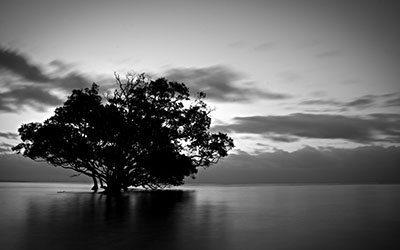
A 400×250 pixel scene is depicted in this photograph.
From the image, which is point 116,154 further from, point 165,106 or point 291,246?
point 291,246

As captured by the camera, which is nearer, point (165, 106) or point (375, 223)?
point (375, 223)

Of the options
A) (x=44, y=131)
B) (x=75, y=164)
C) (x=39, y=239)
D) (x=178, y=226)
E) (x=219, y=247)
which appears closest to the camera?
(x=219, y=247)

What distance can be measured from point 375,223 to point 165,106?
34319mm

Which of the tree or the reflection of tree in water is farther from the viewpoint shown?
the tree

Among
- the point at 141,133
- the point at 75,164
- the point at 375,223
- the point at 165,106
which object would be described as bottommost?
the point at 375,223

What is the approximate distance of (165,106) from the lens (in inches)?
2015

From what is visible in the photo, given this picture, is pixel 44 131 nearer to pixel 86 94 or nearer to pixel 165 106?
pixel 86 94

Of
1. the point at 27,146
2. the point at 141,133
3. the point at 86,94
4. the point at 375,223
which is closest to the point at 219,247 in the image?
the point at 375,223

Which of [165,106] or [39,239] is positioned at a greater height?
[165,106]

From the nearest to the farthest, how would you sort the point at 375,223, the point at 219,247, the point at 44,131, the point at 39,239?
the point at 219,247, the point at 39,239, the point at 375,223, the point at 44,131

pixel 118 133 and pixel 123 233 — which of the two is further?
pixel 118 133

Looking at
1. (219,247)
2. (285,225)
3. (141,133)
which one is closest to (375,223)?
(285,225)

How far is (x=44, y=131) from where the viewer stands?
4862cm

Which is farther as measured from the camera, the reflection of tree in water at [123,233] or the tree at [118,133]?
the tree at [118,133]
